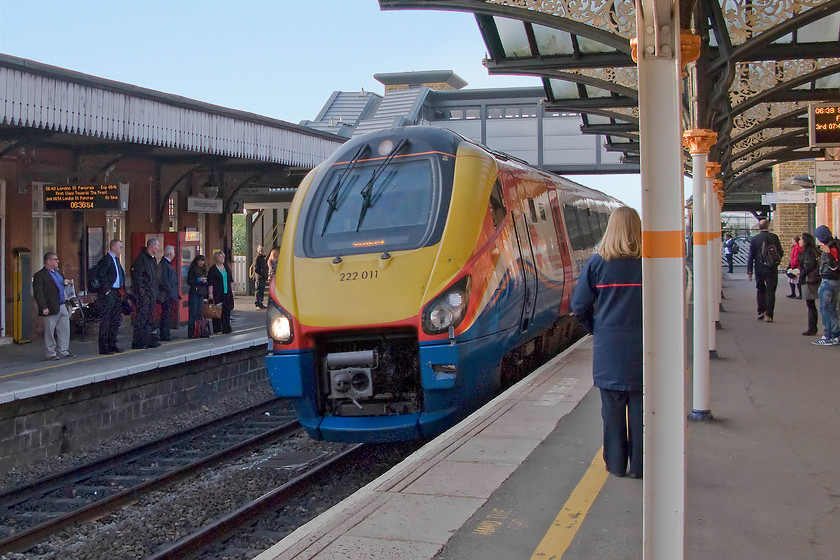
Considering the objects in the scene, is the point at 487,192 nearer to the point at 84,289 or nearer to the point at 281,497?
the point at 281,497

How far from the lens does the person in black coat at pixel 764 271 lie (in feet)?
47.7

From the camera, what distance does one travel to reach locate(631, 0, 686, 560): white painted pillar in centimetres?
298

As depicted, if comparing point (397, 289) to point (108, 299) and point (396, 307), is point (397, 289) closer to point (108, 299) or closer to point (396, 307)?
point (396, 307)

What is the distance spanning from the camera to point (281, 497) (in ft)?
22.6

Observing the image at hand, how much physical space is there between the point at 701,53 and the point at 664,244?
237 inches

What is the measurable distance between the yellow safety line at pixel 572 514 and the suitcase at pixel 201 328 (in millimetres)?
9706

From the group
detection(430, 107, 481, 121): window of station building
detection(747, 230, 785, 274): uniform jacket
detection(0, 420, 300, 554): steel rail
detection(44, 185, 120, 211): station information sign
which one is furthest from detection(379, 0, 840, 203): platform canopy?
detection(430, 107, 481, 121): window of station building

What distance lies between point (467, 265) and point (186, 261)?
10.3 meters

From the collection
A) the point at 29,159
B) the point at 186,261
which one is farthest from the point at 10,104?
the point at 186,261

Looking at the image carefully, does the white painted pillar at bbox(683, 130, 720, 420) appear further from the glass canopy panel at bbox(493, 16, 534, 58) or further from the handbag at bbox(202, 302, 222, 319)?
the handbag at bbox(202, 302, 222, 319)

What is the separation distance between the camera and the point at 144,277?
490 inches

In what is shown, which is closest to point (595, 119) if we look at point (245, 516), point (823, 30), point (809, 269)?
point (809, 269)

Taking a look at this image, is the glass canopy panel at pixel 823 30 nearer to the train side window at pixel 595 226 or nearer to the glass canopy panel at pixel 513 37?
the glass canopy panel at pixel 513 37

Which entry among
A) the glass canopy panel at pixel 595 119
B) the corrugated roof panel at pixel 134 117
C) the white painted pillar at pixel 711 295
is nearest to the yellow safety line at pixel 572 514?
the white painted pillar at pixel 711 295
